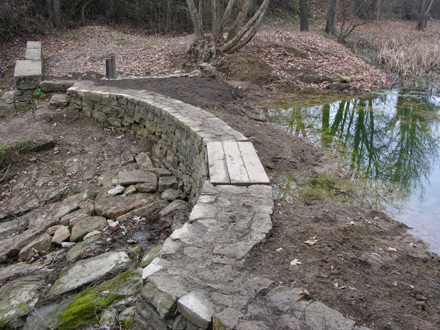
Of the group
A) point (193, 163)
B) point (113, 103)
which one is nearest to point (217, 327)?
point (193, 163)

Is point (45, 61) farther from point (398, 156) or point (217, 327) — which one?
point (217, 327)

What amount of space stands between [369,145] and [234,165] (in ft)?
12.8

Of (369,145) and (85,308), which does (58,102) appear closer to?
(85,308)

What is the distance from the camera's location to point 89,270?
331 centimetres

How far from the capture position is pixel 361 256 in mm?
2629

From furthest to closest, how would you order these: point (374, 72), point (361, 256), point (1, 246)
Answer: point (374, 72), point (1, 246), point (361, 256)

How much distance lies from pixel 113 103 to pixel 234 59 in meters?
4.97

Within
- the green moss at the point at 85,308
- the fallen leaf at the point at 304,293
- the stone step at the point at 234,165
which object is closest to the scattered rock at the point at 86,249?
the green moss at the point at 85,308

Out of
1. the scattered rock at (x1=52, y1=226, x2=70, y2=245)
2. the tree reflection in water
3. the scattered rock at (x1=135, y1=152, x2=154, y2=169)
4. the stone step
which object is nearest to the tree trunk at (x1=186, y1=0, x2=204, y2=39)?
the tree reflection in water

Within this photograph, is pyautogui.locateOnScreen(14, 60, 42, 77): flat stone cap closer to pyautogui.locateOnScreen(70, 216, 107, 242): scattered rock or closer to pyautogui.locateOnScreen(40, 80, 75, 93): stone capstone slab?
pyautogui.locateOnScreen(40, 80, 75, 93): stone capstone slab

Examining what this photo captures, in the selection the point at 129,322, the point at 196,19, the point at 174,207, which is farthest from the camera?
the point at 196,19

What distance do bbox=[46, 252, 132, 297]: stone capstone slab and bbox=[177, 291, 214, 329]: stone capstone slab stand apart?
1483 millimetres

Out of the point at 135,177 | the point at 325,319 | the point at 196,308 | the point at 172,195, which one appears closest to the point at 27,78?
the point at 135,177

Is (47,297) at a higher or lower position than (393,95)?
lower
